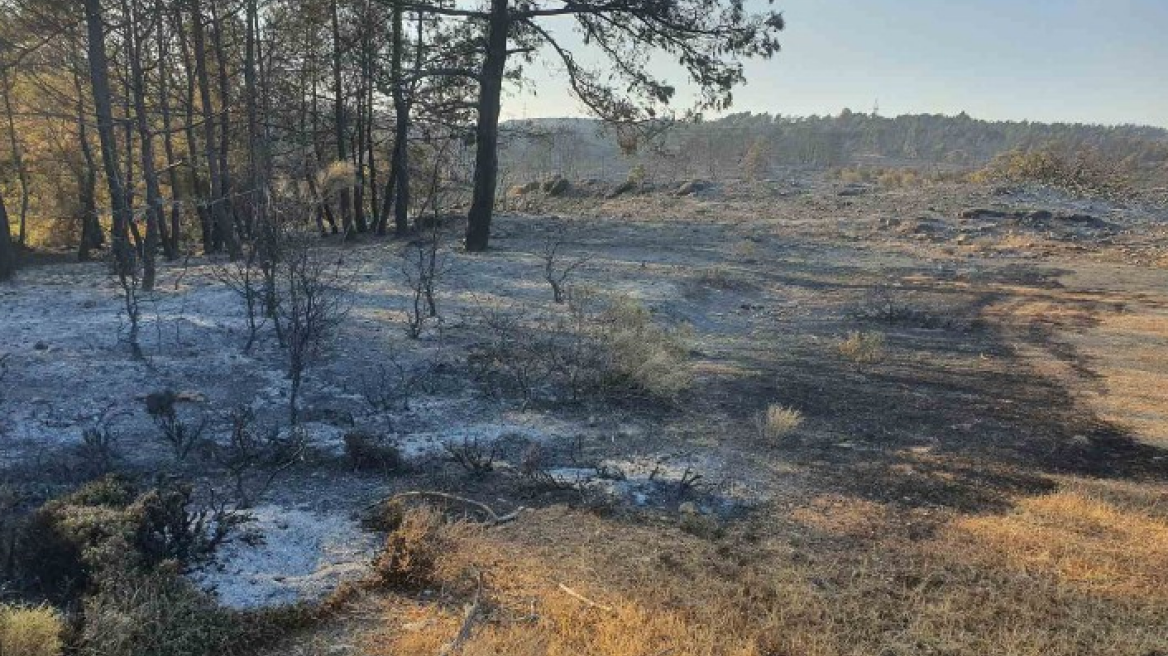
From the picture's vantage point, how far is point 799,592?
14.6 feet

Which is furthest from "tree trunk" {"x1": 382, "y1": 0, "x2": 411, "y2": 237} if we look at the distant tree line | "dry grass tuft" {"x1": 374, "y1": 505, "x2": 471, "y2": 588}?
"dry grass tuft" {"x1": 374, "y1": 505, "x2": 471, "y2": 588}

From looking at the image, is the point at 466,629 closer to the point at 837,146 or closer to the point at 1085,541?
the point at 1085,541

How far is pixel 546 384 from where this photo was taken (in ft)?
27.3

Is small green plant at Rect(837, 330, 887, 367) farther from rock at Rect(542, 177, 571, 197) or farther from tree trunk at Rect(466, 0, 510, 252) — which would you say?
rock at Rect(542, 177, 571, 197)

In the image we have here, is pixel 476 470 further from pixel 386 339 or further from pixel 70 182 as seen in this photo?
pixel 70 182

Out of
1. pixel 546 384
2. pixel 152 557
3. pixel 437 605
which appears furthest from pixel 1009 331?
pixel 152 557

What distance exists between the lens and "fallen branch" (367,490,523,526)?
5385mm

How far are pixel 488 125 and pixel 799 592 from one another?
1220 centimetres

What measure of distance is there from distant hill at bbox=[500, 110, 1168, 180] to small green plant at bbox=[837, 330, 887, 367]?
3003cm

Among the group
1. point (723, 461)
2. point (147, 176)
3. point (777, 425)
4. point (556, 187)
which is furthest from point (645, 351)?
point (556, 187)

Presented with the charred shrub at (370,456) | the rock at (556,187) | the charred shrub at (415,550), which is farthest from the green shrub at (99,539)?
the rock at (556,187)

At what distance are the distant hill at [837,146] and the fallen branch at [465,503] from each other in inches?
1373

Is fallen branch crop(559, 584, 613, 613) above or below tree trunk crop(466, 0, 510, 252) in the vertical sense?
below

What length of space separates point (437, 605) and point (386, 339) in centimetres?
549
